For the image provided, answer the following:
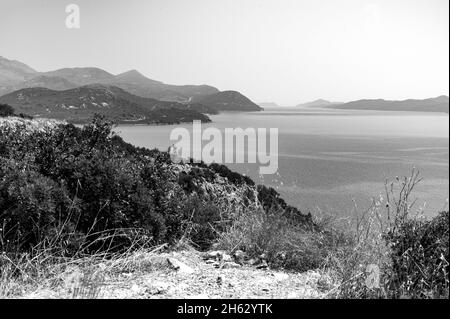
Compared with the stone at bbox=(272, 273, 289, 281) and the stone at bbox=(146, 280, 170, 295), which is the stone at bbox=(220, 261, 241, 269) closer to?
the stone at bbox=(272, 273, 289, 281)

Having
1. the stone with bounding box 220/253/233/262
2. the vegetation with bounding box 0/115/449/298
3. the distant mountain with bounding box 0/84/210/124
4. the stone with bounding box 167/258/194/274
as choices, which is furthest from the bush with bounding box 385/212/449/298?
the distant mountain with bounding box 0/84/210/124

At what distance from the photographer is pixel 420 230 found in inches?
141

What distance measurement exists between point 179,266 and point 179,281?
1.03 feet

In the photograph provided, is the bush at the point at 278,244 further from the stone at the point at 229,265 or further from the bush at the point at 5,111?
the bush at the point at 5,111

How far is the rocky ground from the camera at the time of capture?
3.29 m

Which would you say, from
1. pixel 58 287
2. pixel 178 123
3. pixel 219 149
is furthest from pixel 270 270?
pixel 178 123

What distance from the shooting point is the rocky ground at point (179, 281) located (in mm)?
3287

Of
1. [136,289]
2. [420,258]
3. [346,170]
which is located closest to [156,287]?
[136,289]

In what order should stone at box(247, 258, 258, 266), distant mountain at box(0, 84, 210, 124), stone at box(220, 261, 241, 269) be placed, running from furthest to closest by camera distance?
distant mountain at box(0, 84, 210, 124) < stone at box(247, 258, 258, 266) < stone at box(220, 261, 241, 269)

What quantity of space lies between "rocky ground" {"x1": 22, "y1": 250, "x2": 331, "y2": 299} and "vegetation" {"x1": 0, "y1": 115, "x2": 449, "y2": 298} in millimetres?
195

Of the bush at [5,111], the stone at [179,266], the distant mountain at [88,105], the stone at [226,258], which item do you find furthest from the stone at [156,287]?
the distant mountain at [88,105]

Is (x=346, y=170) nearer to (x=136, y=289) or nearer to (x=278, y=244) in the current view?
(x=278, y=244)

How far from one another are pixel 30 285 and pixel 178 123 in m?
115
